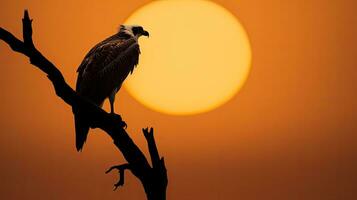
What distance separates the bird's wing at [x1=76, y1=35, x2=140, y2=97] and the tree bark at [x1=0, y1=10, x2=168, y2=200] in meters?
3.26

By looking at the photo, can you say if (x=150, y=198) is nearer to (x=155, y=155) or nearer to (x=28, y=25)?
(x=155, y=155)

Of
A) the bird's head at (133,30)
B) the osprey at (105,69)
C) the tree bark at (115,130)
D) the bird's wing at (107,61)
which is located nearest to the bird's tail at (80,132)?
the osprey at (105,69)

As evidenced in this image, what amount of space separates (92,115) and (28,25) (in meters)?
1.66

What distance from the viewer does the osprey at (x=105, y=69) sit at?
1055 cm

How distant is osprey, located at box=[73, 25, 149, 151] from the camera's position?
416 inches

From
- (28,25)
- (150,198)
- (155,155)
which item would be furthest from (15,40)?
(150,198)

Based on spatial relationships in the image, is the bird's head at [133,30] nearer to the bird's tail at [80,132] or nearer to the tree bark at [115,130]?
the bird's tail at [80,132]

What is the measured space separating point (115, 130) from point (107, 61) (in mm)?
4207

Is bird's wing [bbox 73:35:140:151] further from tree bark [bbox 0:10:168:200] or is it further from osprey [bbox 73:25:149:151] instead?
tree bark [bbox 0:10:168:200]

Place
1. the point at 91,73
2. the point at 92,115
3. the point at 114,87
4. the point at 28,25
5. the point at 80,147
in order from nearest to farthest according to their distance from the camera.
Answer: the point at 28,25
the point at 92,115
the point at 80,147
the point at 91,73
the point at 114,87

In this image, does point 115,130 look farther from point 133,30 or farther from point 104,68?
point 133,30

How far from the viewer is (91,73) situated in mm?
10844

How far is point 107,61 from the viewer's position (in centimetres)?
1133

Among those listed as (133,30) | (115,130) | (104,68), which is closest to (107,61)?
(104,68)
